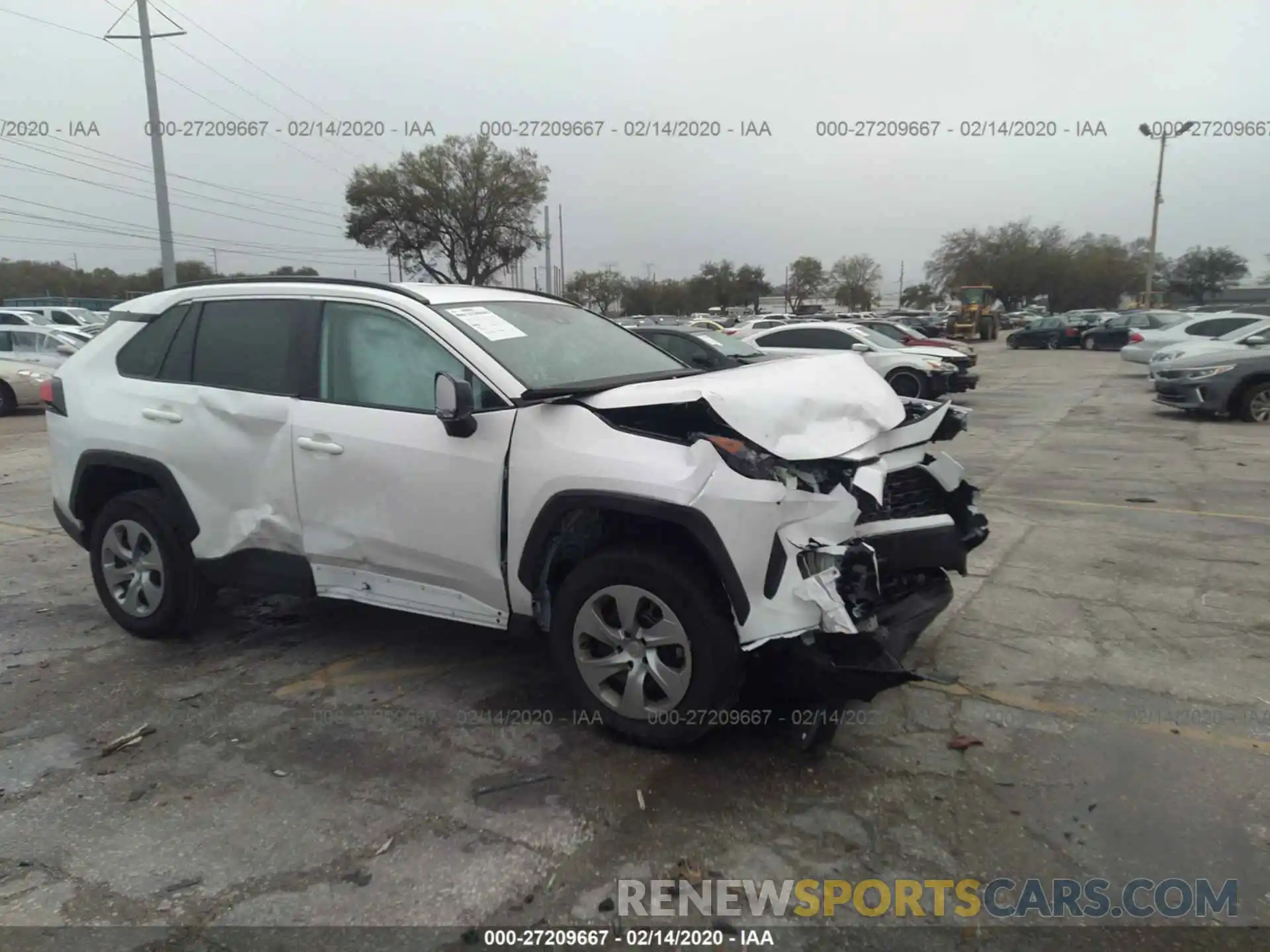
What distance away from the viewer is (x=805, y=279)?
8381 centimetres

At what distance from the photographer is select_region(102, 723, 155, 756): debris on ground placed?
3514mm

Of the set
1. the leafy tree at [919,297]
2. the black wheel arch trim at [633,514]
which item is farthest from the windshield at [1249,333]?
the leafy tree at [919,297]

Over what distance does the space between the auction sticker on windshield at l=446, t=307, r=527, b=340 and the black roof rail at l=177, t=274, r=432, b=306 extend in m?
0.16

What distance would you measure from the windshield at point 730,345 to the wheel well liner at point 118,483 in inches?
382

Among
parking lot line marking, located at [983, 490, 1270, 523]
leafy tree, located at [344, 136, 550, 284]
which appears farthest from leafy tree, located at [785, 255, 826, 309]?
parking lot line marking, located at [983, 490, 1270, 523]

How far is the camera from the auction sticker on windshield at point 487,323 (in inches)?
153

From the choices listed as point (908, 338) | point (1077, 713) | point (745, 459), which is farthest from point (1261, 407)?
point (745, 459)

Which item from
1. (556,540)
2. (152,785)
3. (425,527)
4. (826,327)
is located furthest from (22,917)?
(826,327)

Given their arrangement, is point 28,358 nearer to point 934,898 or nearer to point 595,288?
point 934,898

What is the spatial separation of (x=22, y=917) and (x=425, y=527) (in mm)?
1821

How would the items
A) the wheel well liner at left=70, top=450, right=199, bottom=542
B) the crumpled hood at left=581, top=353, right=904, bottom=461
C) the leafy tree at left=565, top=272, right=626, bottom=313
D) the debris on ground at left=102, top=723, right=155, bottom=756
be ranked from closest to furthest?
the crumpled hood at left=581, top=353, right=904, bottom=461
the debris on ground at left=102, top=723, right=155, bottom=756
the wheel well liner at left=70, top=450, right=199, bottom=542
the leafy tree at left=565, top=272, right=626, bottom=313

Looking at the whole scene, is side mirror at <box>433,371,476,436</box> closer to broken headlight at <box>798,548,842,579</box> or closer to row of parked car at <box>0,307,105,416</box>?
broken headlight at <box>798,548,842,579</box>

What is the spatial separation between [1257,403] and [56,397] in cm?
1407

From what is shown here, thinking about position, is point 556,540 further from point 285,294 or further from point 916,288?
point 916,288
